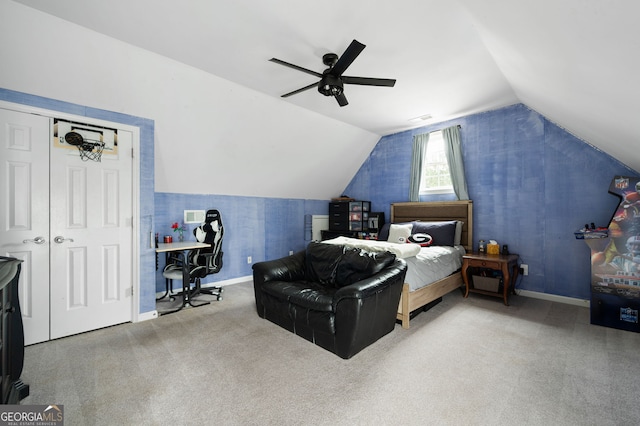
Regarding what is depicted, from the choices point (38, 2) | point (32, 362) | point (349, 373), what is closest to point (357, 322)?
point (349, 373)

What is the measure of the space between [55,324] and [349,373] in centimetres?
293

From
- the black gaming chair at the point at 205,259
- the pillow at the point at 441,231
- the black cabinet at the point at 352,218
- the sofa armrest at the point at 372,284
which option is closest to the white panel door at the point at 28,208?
the black gaming chair at the point at 205,259

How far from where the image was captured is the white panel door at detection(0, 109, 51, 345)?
249 cm

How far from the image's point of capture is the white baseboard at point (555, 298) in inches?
138

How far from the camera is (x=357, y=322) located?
2.22m

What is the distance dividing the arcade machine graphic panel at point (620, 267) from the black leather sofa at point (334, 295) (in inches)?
86.0

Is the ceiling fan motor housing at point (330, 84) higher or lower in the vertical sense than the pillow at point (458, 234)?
higher

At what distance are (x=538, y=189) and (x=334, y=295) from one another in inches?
140

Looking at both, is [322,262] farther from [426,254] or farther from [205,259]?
[205,259]

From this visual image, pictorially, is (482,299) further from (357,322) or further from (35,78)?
(35,78)

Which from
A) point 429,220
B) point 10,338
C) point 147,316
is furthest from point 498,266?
point 10,338

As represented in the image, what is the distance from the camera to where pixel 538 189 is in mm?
3891

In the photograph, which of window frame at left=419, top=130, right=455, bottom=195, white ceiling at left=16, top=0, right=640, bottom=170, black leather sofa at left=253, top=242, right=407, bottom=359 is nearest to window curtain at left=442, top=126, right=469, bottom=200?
window frame at left=419, top=130, right=455, bottom=195

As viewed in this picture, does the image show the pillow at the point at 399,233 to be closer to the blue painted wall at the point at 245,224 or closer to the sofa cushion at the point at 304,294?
Answer: the sofa cushion at the point at 304,294
